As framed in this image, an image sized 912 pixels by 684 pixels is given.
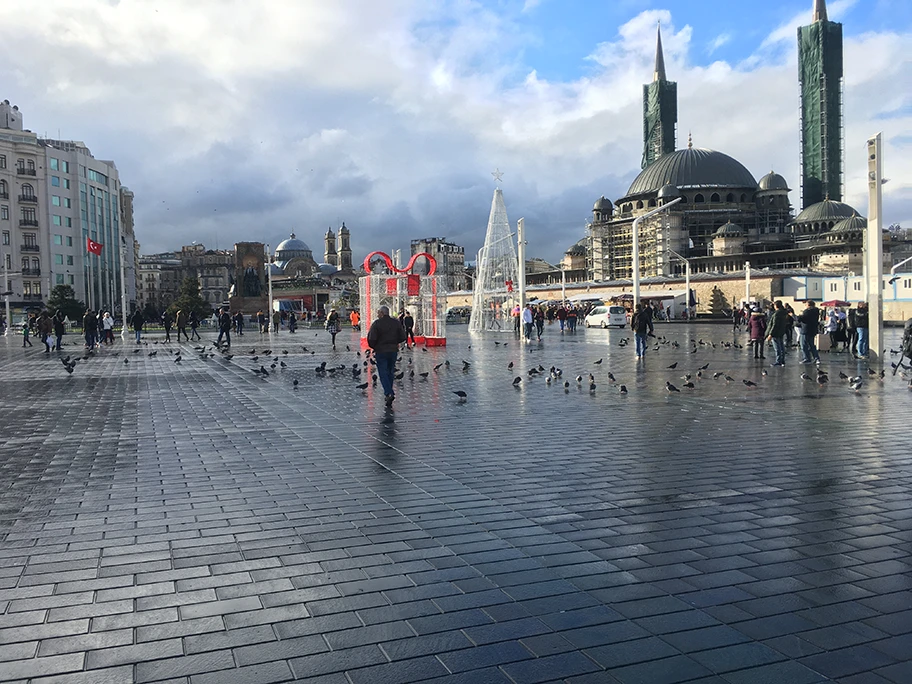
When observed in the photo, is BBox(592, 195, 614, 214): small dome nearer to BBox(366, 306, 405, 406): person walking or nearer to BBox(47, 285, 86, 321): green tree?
BBox(47, 285, 86, 321): green tree

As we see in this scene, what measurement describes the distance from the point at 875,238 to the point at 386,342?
13.0m

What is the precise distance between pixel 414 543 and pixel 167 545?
4.86 feet

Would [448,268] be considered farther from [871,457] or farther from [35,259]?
[871,457]

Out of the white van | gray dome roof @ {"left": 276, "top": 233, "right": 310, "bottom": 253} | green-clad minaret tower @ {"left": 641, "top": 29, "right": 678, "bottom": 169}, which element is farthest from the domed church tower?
the white van

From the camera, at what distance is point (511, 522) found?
17.0 feet

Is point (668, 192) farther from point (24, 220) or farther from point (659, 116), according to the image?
point (24, 220)

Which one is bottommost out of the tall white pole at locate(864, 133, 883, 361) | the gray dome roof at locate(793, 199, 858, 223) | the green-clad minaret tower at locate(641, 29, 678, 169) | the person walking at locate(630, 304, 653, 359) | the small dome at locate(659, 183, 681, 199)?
the person walking at locate(630, 304, 653, 359)

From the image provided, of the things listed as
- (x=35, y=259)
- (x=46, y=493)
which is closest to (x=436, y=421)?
(x=46, y=493)

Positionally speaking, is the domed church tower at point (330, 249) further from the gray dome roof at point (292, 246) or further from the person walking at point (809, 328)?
the person walking at point (809, 328)

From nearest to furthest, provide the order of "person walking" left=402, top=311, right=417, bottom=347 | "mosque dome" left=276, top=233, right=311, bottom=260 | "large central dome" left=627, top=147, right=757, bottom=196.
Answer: "person walking" left=402, top=311, right=417, bottom=347 < "large central dome" left=627, top=147, right=757, bottom=196 < "mosque dome" left=276, top=233, right=311, bottom=260

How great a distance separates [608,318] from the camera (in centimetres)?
4784

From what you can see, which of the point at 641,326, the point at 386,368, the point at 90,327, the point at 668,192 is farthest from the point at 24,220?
the point at 386,368

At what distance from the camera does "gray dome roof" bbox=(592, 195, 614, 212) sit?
105 metres

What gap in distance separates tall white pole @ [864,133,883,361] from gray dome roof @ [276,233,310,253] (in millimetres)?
136686
